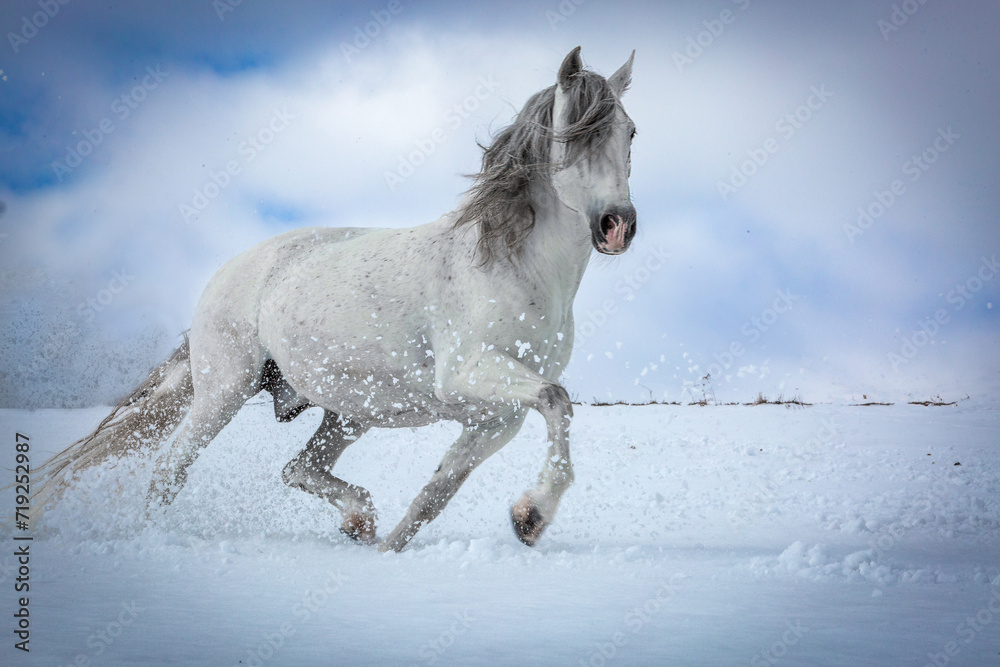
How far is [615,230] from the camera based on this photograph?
2529 mm

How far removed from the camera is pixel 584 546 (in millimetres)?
3080

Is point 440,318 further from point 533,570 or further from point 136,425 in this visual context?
point 136,425

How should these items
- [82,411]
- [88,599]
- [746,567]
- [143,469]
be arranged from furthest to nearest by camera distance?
[82,411]
[143,469]
[746,567]
[88,599]

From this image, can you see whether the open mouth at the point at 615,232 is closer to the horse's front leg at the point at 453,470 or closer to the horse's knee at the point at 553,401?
the horse's knee at the point at 553,401

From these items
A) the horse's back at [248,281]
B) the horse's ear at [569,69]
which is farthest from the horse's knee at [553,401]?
the horse's back at [248,281]

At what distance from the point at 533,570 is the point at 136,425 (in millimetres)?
2703

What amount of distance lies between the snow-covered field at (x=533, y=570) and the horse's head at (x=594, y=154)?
125 cm

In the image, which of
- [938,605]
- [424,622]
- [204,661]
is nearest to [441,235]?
[424,622]

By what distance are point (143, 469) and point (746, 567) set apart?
3.04 m

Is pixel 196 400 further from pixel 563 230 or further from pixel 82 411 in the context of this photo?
pixel 82 411

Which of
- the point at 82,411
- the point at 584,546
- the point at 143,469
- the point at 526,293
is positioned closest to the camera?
the point at 526,293

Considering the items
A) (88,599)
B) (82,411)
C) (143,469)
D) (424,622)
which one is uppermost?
(82,411)

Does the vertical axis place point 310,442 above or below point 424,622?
above

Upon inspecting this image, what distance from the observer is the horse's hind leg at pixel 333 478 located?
3506 millimetres
